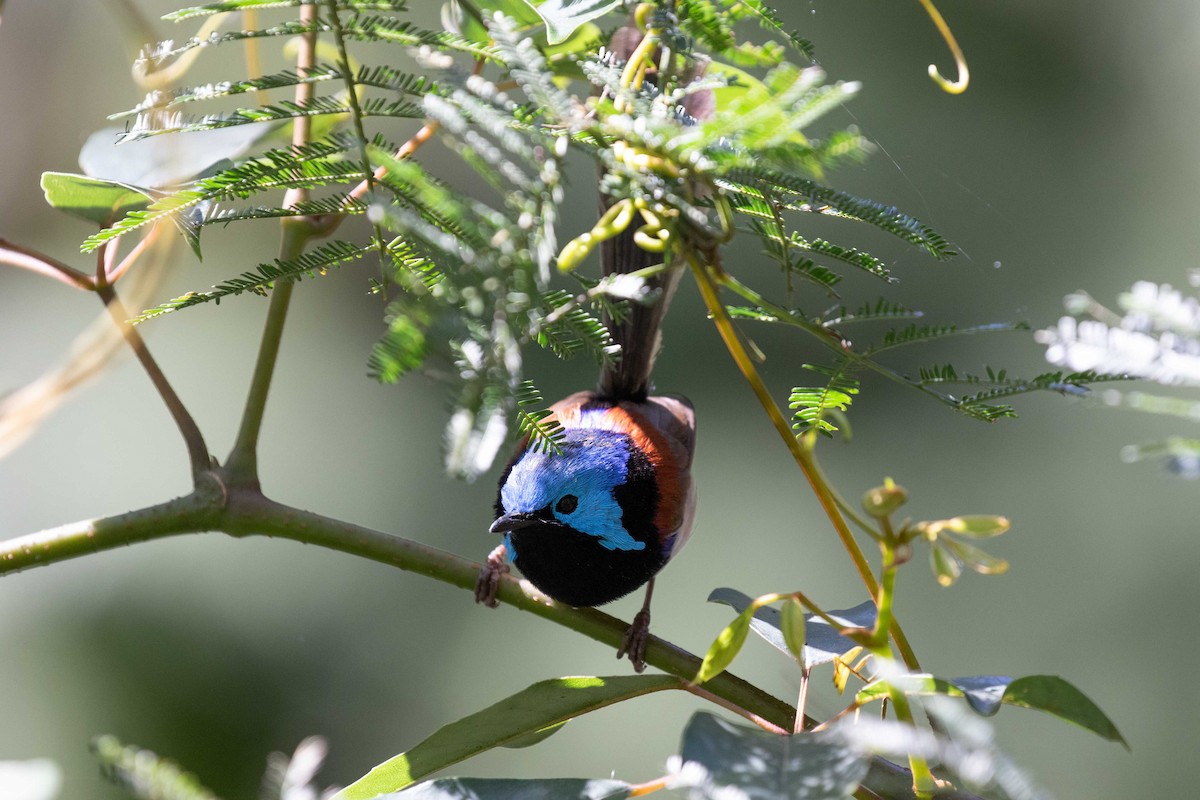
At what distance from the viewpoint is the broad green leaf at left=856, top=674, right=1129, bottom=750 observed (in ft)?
2.56

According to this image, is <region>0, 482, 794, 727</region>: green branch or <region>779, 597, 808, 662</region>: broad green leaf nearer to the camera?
<region>779, 597, 808, 662</region>: broad green leaf

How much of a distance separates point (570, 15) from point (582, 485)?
903mm

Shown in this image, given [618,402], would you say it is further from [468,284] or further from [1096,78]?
[1096,78]

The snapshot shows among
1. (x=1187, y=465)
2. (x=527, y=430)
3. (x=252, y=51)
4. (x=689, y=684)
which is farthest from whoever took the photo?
(x=252, y=51)

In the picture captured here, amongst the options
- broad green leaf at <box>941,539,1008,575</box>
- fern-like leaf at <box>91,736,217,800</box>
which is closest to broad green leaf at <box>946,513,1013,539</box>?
broad green leaf at <box>941,539,1008,575</box>

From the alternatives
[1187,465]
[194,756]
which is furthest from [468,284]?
[194,756]

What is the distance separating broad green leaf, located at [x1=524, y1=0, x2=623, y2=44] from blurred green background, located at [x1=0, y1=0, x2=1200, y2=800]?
80.5 inches

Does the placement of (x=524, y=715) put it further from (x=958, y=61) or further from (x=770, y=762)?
(x=958, y=61)

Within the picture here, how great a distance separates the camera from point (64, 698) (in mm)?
3285

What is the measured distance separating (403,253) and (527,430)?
0.71 ft

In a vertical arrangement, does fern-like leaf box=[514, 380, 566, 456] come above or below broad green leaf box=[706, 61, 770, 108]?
below

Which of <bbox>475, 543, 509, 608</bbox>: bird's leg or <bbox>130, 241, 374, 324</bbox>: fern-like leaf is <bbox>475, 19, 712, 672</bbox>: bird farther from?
<bbox>130, 241, 374, 324</bbox>: fern-like leaf

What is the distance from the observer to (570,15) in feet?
3.08

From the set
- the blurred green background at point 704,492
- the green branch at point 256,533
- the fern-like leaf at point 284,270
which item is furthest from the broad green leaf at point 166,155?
the blurred green background at point 704,492
